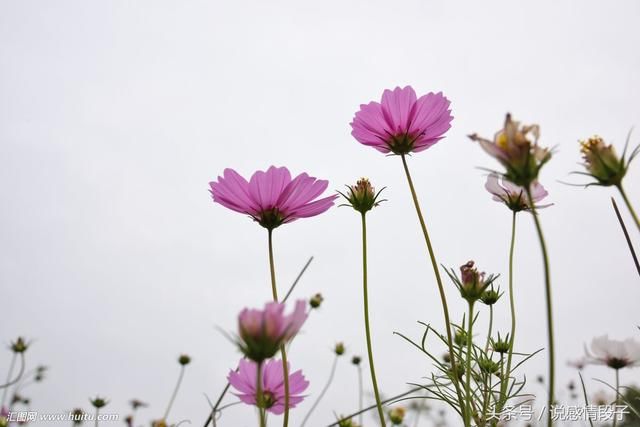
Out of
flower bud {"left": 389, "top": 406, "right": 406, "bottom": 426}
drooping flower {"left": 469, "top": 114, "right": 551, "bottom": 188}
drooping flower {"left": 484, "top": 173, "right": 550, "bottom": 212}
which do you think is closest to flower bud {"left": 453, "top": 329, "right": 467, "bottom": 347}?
drooping flower {"left": 484, "top": 173, "right": 550, "bottom": 212}

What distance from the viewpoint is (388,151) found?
2.82 ft

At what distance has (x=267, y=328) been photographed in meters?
0.39

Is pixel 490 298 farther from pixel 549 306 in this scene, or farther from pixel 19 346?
pixel 19 346

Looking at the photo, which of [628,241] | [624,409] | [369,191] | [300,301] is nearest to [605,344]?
[624,409]

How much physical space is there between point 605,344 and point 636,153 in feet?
2.05

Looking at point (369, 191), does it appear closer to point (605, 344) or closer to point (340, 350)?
point (605, 344)

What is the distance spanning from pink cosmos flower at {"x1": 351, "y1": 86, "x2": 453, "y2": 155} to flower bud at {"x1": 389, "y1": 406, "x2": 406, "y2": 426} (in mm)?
1239

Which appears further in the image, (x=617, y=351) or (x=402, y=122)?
(x=617, y=351)

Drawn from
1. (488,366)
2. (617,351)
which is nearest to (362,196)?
(488,366)

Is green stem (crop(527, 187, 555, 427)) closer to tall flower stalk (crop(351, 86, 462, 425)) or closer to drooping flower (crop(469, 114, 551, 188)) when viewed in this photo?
drooping flower (crop(469, 114, 551, 188))

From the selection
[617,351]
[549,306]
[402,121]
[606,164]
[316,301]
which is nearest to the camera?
[549,306]

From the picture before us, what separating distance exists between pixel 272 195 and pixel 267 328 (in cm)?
34

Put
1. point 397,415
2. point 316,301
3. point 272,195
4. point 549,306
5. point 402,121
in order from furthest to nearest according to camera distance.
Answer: point 316,301 < point 397,415 < point 402,121 < point 272,195 < point 549,306

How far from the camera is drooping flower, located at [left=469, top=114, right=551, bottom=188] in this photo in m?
0.42
